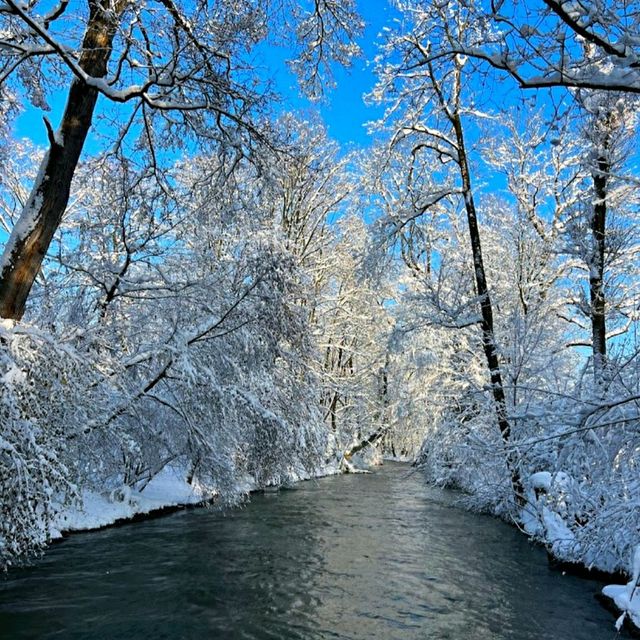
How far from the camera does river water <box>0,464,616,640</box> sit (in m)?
5.88

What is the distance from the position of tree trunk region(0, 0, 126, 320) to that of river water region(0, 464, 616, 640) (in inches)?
140

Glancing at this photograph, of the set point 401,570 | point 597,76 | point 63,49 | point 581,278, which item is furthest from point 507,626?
point 581,278

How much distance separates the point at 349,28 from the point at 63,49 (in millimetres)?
3834

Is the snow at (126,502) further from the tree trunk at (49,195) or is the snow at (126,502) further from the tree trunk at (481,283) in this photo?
the tree trunk at (481,283)

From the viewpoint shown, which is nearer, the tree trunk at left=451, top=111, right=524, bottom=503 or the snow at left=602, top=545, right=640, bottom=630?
the snow at left=602, top=545, right=640, bottom=630

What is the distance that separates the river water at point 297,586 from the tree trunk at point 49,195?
3566mm

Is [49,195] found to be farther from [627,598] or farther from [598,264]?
[598,264]

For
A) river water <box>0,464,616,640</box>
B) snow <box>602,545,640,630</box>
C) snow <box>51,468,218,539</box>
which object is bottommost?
snow <box>51,468,218,539</box>

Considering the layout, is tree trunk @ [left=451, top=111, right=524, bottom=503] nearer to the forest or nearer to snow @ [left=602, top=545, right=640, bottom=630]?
the forest

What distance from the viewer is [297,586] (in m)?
7.39

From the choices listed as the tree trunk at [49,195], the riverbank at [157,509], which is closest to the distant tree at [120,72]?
the tree trunk at [49,195]

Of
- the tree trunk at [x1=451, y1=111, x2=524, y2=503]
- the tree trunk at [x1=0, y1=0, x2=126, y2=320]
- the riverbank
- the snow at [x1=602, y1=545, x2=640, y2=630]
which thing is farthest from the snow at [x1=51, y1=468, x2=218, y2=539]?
the snow at [x1=602, y1=545, x2=640, y2=630]

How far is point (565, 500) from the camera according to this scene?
9.18 m

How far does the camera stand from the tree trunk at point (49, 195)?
5430 mm
